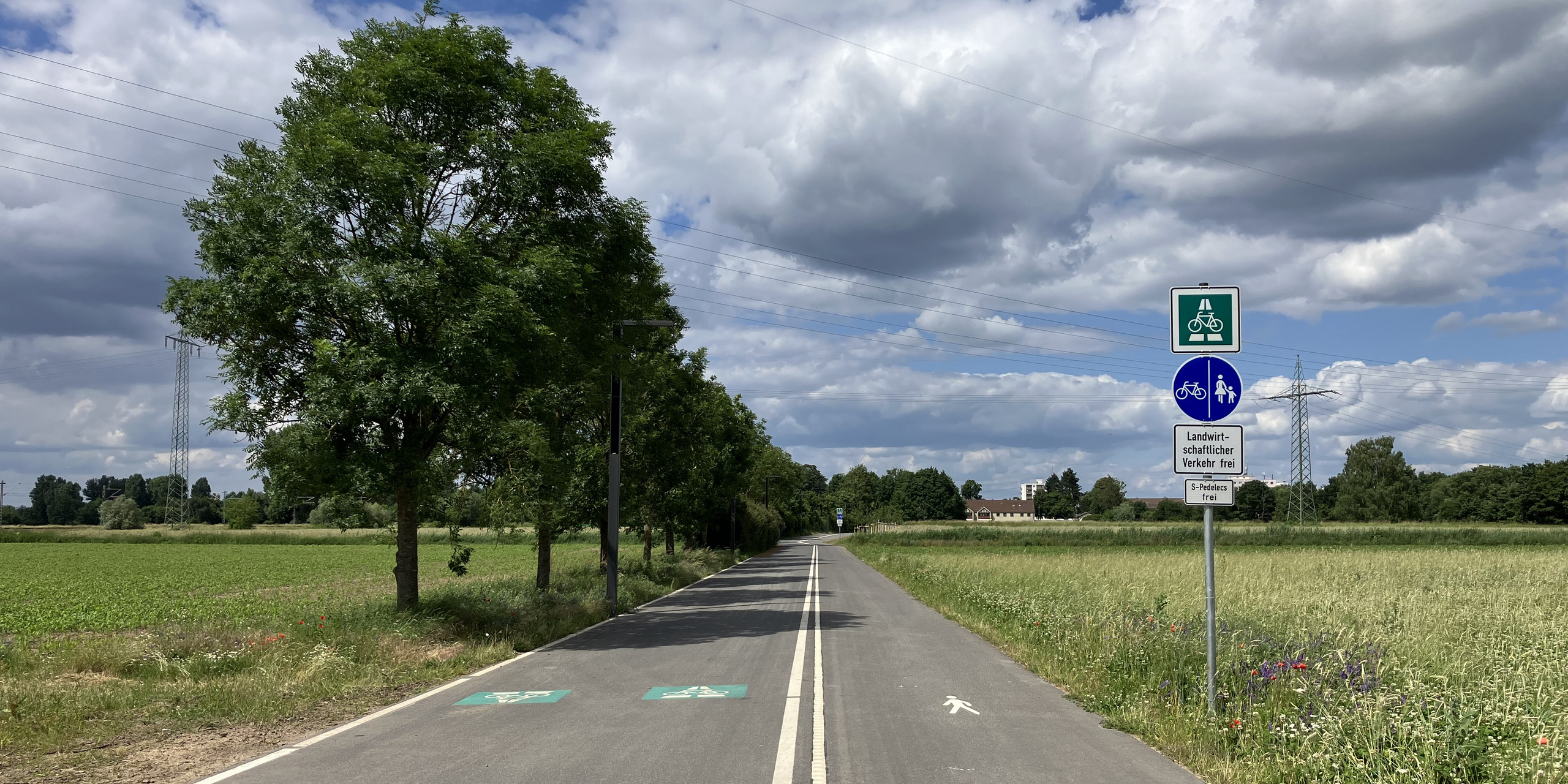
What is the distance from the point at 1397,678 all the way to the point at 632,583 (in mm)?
20973

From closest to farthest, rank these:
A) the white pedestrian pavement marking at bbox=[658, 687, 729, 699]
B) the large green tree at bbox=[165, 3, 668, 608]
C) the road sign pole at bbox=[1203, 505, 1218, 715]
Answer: the road sign pole at bbox=[1203, 505, 1218, 715] → the white pedestrian pavement marking at bbox=[658, 687, 729, 699] → the large green tree at bbox=[165, 3, 668, 608]

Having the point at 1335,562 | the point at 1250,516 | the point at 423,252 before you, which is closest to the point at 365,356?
the point at 423,252

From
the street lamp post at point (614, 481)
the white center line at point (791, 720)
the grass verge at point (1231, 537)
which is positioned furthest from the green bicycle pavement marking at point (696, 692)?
the grass verge at point (1231, 537)

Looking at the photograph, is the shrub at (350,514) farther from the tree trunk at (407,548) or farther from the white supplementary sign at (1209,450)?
the white supplementary sign at (1209,450)

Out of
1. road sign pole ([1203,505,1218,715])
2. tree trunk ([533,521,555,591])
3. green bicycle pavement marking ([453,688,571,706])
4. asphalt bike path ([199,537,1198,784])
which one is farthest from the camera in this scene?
tree trunk ([533,521,555,591])

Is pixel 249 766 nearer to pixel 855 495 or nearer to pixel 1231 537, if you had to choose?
pixel 1231 537

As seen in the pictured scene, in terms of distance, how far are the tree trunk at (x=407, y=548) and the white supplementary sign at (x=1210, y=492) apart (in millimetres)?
12359

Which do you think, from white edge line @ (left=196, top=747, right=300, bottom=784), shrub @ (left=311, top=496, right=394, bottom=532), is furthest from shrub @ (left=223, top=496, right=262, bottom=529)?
white edge line @ (left=196, top=747, right=300, bottom=784)

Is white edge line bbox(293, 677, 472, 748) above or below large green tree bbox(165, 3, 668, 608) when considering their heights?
below

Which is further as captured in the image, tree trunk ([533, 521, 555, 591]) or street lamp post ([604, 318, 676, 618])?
tree trunk ([533, 521, 555, 591])

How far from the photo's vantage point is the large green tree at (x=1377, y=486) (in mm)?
115625

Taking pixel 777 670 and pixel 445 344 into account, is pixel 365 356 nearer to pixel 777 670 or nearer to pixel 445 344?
pixel 445 344

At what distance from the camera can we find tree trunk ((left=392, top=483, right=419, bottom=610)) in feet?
50.8

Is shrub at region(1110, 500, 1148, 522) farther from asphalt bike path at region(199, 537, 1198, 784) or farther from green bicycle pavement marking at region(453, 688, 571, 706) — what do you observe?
green bicycle pavement marking at region(453, 688, 571, 706)
